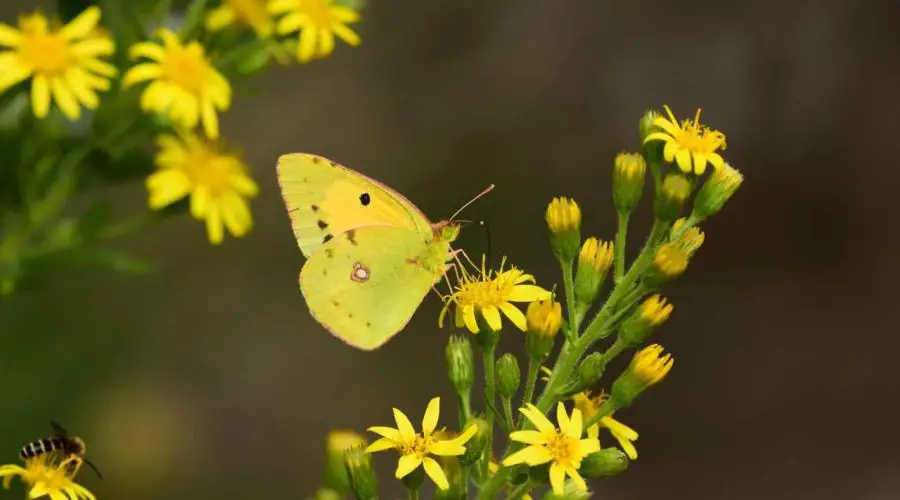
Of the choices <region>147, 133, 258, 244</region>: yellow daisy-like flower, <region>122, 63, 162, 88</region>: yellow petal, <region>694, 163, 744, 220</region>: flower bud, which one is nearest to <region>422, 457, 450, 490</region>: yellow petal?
<region>694, 163, 744, 220</region>: flower bud

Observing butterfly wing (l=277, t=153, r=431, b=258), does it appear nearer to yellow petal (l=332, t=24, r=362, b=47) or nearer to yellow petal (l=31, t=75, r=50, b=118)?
yellow petal (l=31, t=75, r=50, b=118)

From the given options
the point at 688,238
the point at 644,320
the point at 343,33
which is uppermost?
the point at 343,33

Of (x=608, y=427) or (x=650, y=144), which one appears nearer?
(x=608, y=427)

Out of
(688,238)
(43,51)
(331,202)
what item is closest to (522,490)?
(688,238)

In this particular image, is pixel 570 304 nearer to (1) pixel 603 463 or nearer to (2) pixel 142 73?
(1) pixel 603 463

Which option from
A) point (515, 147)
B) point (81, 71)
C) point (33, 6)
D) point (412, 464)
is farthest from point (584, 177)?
point (412, 464)

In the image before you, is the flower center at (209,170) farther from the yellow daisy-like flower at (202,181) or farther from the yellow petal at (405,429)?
the yellow petal at (405,429)

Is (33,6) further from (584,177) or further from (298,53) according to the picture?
(584,177)
